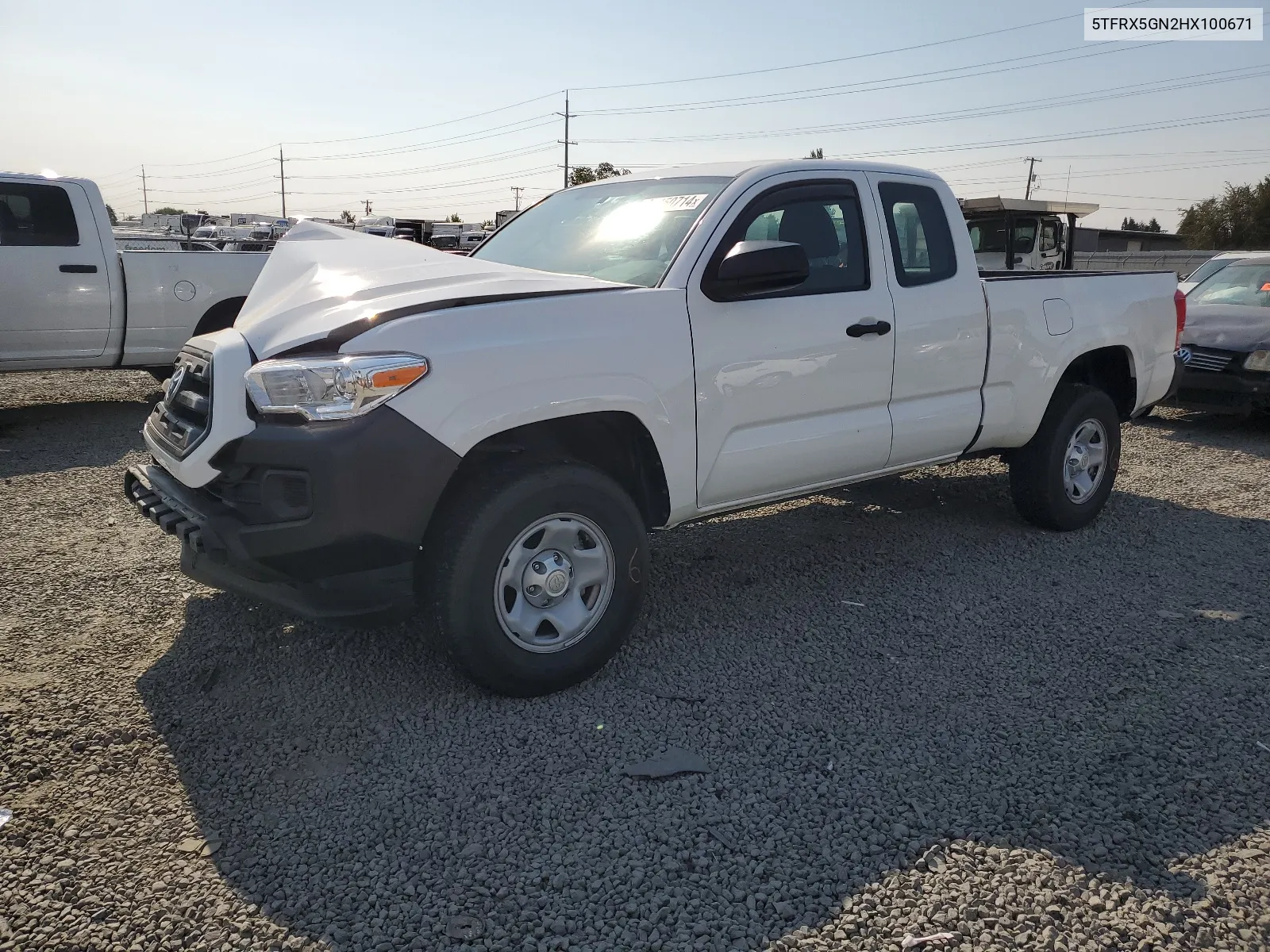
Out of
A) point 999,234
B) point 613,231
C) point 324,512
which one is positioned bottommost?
point 324,512

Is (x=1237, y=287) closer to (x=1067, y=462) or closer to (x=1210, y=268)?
(x=1210, y=268)

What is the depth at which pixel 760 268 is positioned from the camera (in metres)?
3.76

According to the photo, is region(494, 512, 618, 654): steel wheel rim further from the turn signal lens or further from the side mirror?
the side mirror

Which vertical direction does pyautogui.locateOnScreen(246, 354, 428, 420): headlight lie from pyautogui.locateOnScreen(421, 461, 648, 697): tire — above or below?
above

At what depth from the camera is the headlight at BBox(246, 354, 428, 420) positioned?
3.10 metres

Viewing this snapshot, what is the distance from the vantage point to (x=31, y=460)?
734 cm

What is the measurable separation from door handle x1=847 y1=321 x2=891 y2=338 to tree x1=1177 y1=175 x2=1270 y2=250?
60920mm

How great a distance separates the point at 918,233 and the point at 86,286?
7.51 meters

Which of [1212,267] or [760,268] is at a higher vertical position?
[1212,267]

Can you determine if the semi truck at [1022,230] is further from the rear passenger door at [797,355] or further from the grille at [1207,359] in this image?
the rear passenger door at [797,355]

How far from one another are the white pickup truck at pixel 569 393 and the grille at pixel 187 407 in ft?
0.07

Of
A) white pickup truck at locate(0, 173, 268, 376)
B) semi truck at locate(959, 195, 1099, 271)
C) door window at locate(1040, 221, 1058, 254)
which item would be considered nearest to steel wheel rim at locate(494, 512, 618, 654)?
white pickup truck at locate(0, 173, 268, 376)

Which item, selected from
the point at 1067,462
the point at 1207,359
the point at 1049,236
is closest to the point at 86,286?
the point at 1067,462

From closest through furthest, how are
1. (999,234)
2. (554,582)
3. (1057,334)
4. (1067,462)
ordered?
1. (554,582)
2. (1057,334)
3. (1067,462)
4. (999,234)
